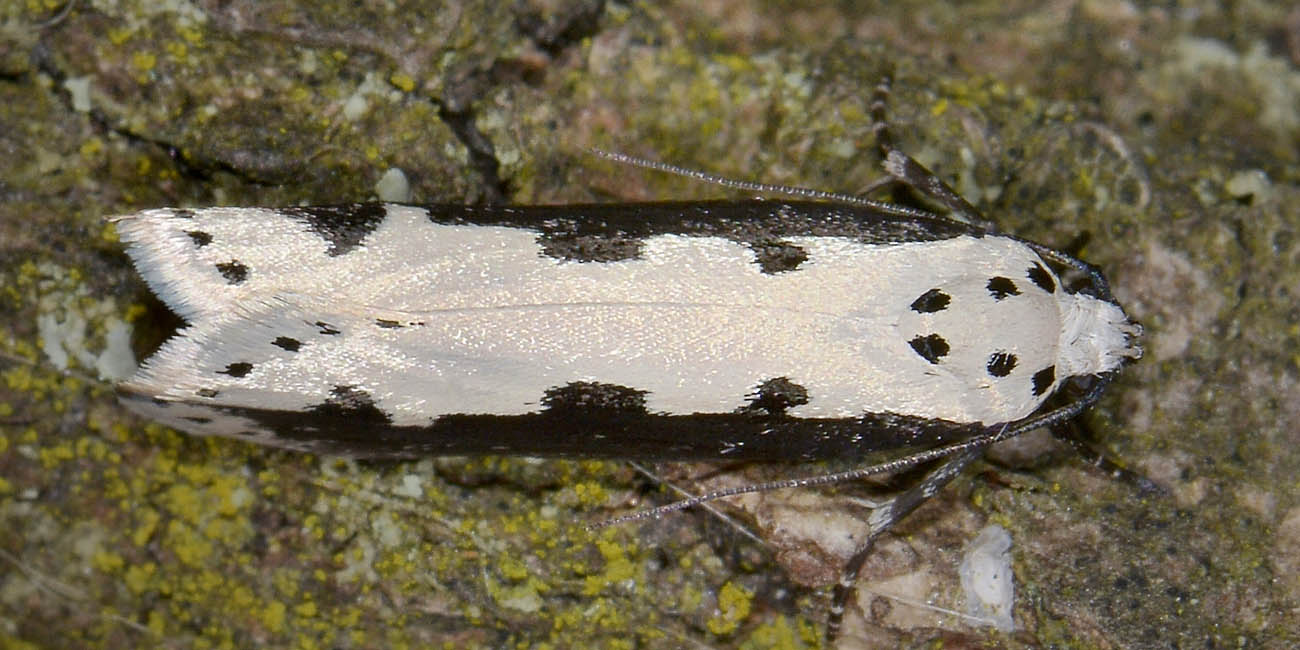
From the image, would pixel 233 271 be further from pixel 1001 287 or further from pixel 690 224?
pixel 1001 287

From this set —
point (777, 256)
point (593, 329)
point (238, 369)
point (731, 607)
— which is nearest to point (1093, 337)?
point (777, 256)

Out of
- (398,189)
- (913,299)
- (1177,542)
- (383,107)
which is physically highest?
(383,107)

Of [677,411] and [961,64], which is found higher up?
[961,64]

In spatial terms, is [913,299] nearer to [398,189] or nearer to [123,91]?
[398,189]

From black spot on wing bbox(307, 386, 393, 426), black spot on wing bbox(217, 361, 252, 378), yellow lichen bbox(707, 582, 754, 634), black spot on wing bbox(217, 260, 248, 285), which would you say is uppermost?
black spot on wing bbox(217, 260, 248, 285)

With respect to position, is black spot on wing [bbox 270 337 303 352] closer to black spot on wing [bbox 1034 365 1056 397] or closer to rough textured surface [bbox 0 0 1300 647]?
rough textured surface [bbox 0 0 1300 647]

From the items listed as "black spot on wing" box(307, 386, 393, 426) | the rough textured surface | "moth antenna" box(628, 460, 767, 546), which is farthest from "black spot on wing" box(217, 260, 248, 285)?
"moth antenna" box(628, 460, 767, 546)

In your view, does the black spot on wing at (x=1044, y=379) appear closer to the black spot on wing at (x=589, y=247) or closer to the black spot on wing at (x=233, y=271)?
the black spot on wing at (x=589, y=247)

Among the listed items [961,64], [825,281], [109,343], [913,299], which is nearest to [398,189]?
[109,343]

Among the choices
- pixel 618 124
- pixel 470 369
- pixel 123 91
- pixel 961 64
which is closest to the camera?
pixel 470 369
